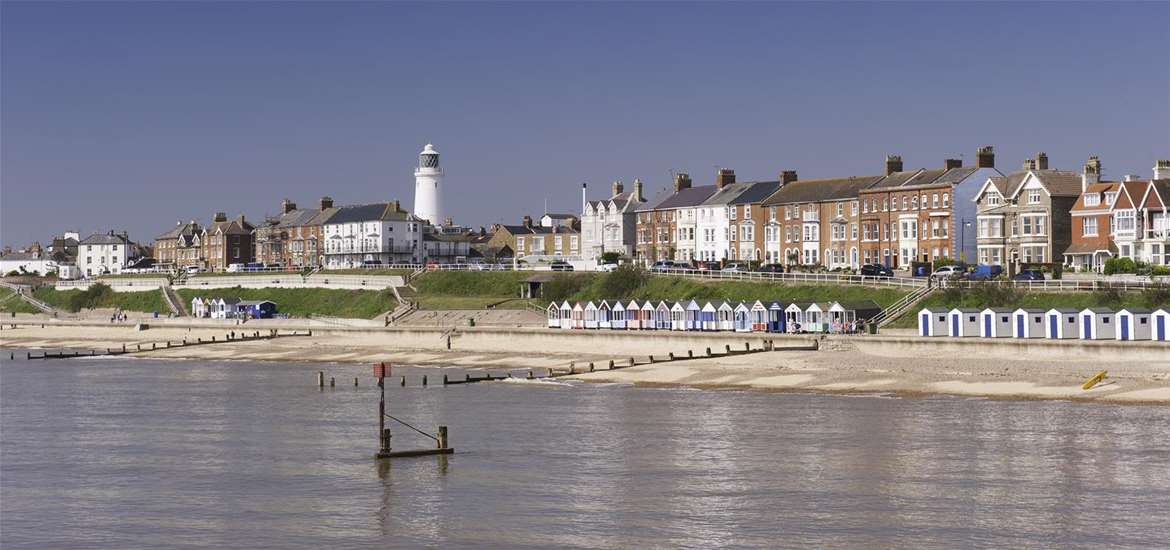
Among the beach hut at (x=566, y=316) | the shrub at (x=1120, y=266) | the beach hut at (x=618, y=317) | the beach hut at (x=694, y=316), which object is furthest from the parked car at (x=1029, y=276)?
the beach hut at (x=566, y=316)

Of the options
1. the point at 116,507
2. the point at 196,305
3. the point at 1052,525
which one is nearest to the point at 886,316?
the point at 1052,525

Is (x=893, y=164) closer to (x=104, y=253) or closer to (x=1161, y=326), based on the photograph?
(x=1161, y=326)

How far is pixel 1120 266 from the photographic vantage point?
81125 millimetres

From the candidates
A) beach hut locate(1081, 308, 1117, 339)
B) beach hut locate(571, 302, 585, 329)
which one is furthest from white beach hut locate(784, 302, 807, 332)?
beach hut locate(1081, 308, 1117, 339)

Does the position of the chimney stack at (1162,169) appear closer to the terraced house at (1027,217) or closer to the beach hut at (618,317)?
the terraced house at (1027,217)

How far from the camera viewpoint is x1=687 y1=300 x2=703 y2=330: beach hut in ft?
278

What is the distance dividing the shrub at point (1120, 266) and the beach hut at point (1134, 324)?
1648 cm

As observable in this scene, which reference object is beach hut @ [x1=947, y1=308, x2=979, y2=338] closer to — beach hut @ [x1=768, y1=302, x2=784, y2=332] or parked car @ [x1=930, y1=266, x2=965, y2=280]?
beach hut @ [x1=768, y1=302, x2=784, y2=332]

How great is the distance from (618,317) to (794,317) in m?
13.3

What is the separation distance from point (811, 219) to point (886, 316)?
34142mm

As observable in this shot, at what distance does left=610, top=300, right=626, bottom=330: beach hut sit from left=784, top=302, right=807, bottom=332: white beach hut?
39.9 feet

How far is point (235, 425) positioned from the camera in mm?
A: 53312

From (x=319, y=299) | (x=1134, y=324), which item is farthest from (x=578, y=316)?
(x=319, y=299)

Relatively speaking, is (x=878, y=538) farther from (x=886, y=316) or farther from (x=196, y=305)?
(x=196, y=305)
